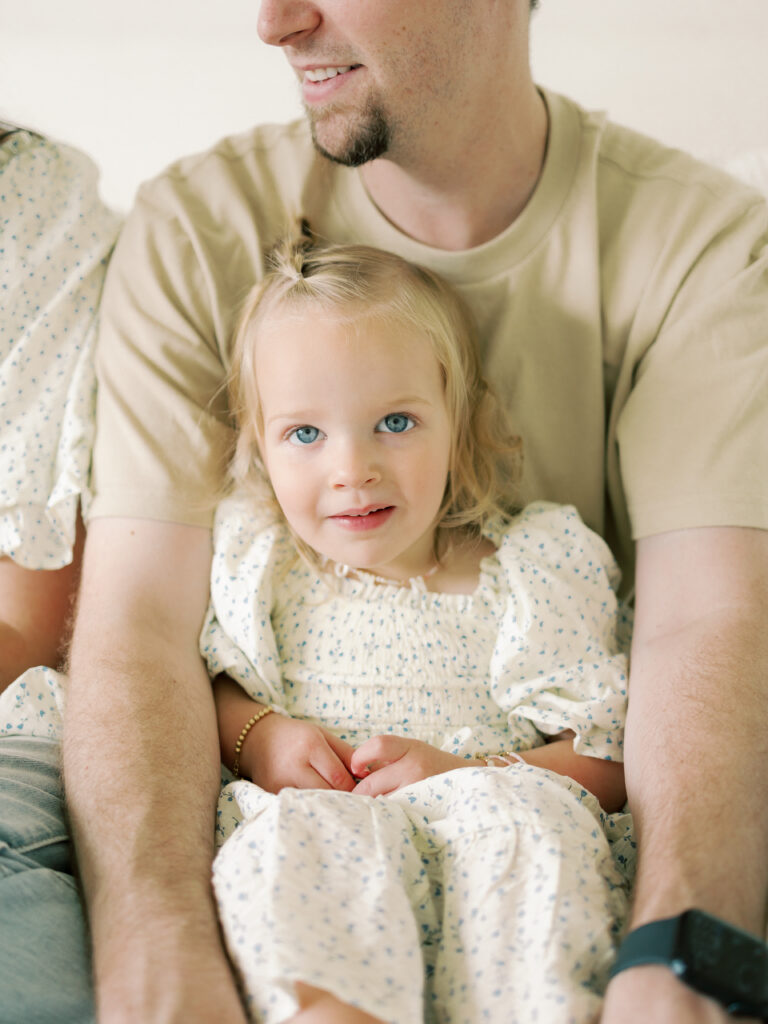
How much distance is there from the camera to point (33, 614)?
1.41m

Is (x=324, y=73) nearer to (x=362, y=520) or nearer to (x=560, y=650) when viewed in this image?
(x=362, y=520)

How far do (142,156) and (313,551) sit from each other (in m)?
1.11

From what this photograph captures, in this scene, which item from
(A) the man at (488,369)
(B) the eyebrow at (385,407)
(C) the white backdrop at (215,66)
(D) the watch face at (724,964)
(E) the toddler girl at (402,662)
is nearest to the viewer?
(D) the watch face at (724,964)

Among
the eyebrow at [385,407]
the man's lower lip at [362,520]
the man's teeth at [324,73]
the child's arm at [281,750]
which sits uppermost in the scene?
the man's teeth at [324,73]

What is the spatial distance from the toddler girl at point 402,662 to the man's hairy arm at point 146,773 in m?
0.03

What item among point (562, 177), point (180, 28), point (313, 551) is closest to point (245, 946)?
point (313, 551)

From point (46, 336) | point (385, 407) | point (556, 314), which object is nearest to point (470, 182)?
point (556, 314)

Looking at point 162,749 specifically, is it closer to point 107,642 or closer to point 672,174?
point 107,642

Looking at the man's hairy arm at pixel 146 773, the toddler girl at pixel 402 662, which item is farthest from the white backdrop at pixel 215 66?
the man's hairy arm at pixel 146 773

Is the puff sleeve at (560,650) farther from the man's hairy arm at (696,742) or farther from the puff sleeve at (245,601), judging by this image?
the puff sleeve at (245,601)

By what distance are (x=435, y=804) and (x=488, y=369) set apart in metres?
0.64

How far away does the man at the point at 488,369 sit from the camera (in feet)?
3.68

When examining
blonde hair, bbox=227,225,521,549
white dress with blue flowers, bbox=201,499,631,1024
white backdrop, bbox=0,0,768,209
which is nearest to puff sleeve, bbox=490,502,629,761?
white dress with blue flowers, bbox=201,499,631,1024

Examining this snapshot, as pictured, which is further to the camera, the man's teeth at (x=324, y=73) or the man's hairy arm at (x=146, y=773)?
the man's teeth at (x=324, y=73)
